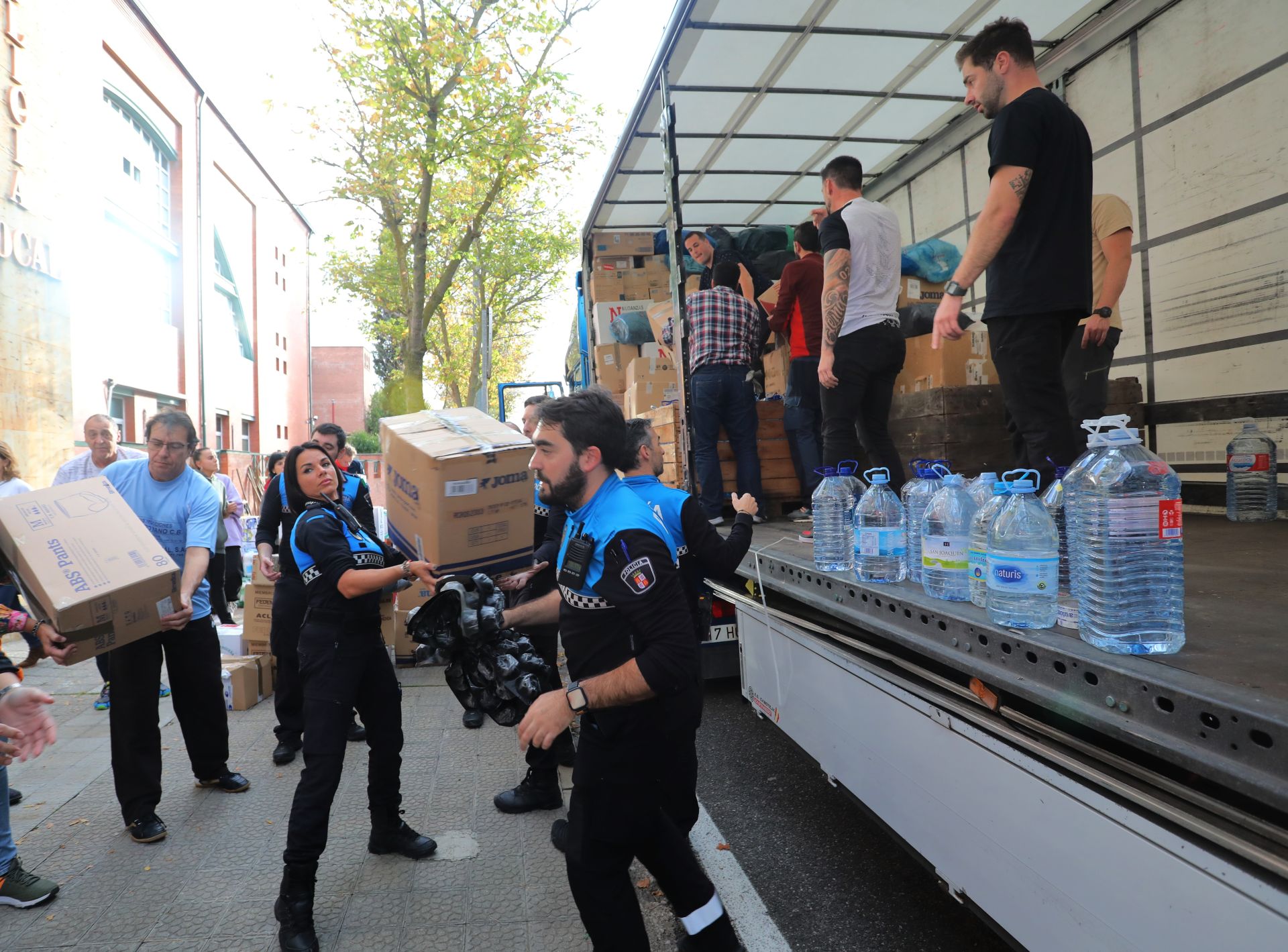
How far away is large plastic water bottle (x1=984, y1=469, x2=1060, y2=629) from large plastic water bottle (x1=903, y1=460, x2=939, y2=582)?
26.8 inches

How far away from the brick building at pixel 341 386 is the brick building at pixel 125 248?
19.5m

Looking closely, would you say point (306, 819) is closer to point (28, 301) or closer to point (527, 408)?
point (527, 408)

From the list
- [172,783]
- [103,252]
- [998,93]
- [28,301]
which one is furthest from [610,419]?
[103,252]

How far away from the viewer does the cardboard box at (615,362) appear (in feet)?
26.4

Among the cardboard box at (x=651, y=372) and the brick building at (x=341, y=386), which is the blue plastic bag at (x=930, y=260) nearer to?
the cardboard box at (x=651, y=372)

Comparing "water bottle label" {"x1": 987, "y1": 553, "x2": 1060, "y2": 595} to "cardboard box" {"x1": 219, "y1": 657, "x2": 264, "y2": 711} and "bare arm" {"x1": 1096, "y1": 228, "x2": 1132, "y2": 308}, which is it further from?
"cardboard box" {"x1": 219, "y1": 657, "x2": 264, "y2": 711}

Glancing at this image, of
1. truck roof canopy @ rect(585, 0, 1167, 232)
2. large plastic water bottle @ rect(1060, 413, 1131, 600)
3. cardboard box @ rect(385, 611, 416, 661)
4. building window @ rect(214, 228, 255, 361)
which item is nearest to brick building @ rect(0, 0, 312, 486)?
building window @ rect(214, 228, 255, 361)

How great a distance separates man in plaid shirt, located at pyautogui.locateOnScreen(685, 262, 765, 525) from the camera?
5.26 meters

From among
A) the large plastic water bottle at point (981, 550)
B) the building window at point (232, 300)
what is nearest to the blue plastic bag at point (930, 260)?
the large plastic water bottle at point (981, 550)

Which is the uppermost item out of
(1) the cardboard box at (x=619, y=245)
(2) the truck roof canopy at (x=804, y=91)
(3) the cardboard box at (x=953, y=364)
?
(2) the truck roof canopy at (x=804, y=91)

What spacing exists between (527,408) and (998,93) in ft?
9.23

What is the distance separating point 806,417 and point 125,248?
729 inches

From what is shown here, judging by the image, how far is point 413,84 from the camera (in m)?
15.8

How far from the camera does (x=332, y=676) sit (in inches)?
124
